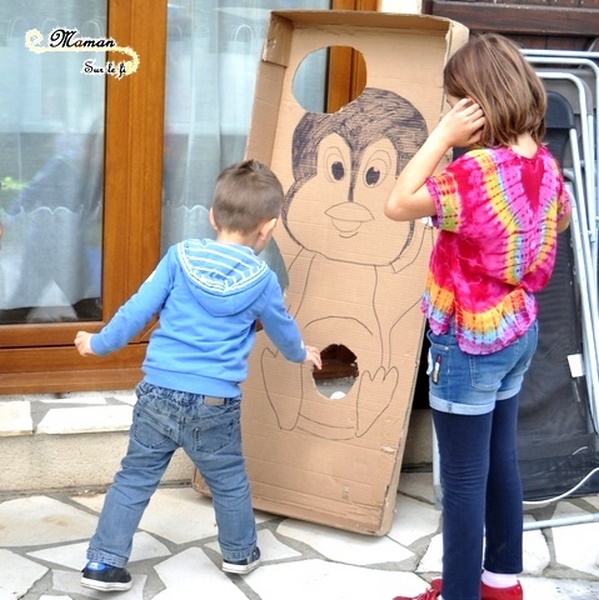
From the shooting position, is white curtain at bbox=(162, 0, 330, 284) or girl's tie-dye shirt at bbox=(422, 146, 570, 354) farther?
white curtain at bbox=(162, 0, 330, 284)

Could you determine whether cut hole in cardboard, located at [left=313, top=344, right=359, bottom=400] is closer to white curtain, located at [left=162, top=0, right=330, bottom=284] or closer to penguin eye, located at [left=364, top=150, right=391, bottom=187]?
white curtain, located at [left=162, top=0, right=330, bottom=284]

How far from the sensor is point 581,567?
12.3 ft

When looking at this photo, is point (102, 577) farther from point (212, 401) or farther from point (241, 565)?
point (212, 401)

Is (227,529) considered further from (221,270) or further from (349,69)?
(349,69)

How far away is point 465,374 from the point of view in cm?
298

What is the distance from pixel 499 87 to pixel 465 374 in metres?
0.72

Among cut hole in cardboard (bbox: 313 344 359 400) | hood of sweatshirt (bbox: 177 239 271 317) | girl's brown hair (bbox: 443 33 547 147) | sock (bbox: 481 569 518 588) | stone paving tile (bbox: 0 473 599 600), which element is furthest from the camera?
cut hole in cardboard (bbox: 313 344 359 400)

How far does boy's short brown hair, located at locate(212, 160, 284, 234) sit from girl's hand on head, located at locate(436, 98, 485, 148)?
608 millimetres

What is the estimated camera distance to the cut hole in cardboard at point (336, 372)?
170 inches

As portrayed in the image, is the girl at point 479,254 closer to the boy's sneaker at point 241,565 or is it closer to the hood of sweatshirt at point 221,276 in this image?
the hood of sweatshirt at point 221,276

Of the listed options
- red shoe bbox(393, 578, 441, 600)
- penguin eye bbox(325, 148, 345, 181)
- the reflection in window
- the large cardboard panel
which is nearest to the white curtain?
the reflection in window

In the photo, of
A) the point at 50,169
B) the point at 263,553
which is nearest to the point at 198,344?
the point at 263,553

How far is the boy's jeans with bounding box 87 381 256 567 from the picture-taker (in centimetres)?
329

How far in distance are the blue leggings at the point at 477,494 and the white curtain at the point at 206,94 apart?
1.44 meters
